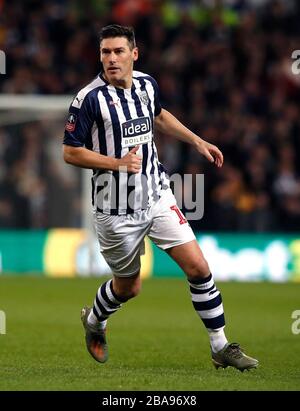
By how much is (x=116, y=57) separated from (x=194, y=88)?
1292 centimetres

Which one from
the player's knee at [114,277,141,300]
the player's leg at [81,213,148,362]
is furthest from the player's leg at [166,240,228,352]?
the player's knee at [114,277,141,300]

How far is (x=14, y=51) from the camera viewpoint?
20.4m

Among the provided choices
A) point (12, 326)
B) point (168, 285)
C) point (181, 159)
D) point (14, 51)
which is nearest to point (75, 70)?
point (14, 51)

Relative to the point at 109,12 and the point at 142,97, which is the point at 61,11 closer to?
the point at 109,12

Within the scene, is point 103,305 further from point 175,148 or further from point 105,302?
point 175,148

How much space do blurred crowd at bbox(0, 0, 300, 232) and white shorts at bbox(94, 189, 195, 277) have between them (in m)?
10.0

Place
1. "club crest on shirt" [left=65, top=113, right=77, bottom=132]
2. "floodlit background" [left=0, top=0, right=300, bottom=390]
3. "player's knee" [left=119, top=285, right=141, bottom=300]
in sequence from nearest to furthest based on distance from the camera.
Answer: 1. "club crest on shirt" [left=65, top=113, right=77, bottom=132]
2. "player's knee" [left=119, top=285, right=141, bottom=300]
3. "floodlit background" [left=0, top=0, right=300, bottom=390]

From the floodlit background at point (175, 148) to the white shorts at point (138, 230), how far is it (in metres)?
4.51

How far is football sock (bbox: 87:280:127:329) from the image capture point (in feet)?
26.9

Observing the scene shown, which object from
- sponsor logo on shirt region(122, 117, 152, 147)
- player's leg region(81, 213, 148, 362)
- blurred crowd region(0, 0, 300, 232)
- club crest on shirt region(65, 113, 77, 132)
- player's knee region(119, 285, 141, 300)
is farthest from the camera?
blurred crowd region(0, 0, 300, 232)

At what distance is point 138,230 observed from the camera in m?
7.90

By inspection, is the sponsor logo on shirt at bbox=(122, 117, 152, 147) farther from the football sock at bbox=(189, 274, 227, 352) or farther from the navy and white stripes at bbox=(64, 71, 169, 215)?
the football sock at bbox=(189, 274, 227, 352)

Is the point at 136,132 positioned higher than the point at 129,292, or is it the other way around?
the point at 136,132

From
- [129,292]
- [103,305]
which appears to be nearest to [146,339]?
[103,305]
